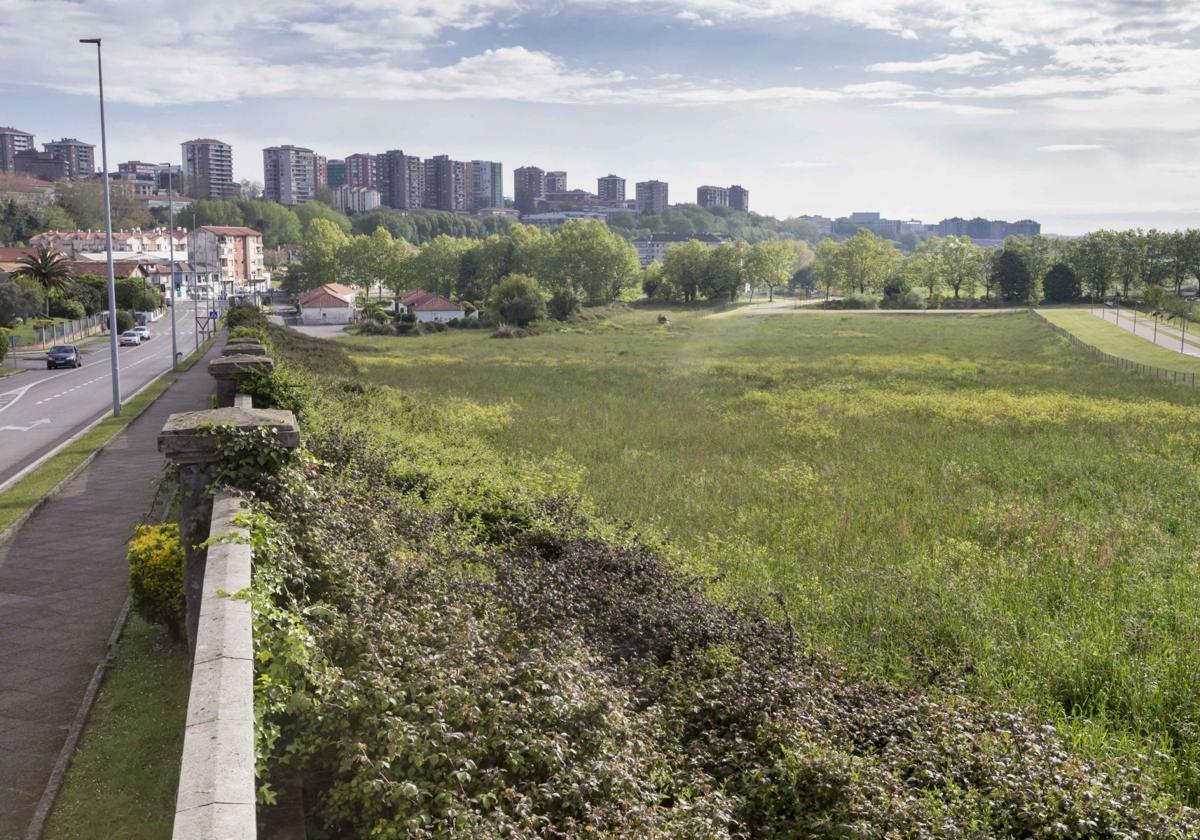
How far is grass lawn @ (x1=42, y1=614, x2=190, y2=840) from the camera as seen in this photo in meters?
6.12

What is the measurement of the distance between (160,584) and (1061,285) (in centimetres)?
12284

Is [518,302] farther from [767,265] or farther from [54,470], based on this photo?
[54,470]

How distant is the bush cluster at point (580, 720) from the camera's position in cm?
516

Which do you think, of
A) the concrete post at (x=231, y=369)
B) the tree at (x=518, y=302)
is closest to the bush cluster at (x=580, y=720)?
the concrete post at (x=231, y=369)

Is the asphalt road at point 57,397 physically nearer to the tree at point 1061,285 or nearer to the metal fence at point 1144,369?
the metal fence at point 1144,369

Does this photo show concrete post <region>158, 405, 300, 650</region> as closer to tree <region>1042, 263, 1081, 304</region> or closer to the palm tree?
the palm tree

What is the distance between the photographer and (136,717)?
7.54m

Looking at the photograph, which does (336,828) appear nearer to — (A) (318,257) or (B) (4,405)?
(B) (4,405)

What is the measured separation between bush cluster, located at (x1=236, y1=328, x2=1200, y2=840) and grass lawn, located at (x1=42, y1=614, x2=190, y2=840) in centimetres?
150

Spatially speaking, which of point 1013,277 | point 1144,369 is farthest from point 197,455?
point 1013,277

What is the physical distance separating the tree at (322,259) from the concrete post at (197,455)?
381 feet

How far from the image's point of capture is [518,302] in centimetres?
8656

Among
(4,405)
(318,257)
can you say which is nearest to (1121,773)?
(4,405)

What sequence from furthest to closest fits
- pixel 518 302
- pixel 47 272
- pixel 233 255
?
pixel 233 255 → pixel 518 302 → pixel 47 272
